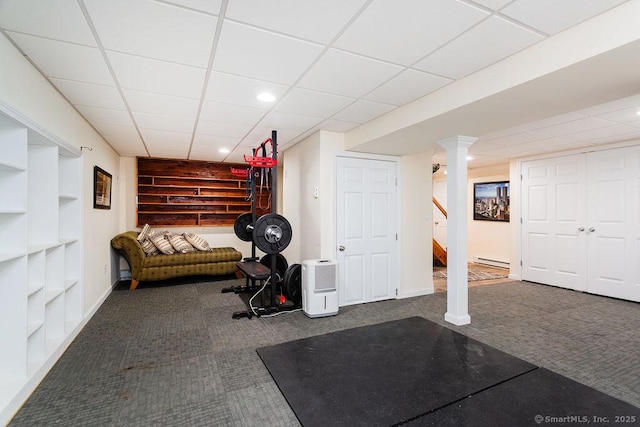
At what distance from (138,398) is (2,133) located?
2005 millimetres

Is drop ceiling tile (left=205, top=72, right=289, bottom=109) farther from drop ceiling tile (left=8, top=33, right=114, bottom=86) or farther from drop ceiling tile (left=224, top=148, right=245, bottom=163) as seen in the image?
drop ceiling tile (left=224, top=148, right=245, bottom=163)

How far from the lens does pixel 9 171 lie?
2082 millimetres

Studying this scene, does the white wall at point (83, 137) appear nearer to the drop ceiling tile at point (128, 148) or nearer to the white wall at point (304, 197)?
the drop ceiling tile at point (128, 148)

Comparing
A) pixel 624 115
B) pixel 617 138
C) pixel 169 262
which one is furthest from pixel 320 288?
pixel 617 138

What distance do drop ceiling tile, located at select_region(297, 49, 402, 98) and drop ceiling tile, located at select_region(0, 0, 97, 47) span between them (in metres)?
1.46

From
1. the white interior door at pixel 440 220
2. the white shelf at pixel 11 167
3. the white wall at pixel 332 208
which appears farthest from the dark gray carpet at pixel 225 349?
the white interior door at pixel 440 220

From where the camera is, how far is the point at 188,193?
6.48 m

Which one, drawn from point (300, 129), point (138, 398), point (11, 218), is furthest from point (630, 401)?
point (11, 218)

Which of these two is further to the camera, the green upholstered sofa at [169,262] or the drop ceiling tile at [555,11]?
the green upholstered sofa at [169,262]

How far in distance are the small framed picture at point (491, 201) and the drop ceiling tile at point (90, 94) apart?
7.32 m

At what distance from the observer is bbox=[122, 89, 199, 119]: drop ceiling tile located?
285cm

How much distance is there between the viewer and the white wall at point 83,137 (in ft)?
6.54

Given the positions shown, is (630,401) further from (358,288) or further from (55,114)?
(55,114)

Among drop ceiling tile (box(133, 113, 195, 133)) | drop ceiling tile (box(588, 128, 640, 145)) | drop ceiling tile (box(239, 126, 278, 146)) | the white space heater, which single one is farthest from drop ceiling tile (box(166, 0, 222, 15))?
drop ceiling tile (box(588, 128, 640, 145))
